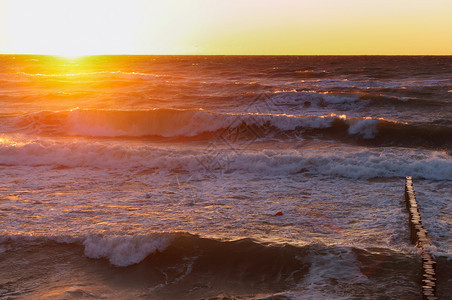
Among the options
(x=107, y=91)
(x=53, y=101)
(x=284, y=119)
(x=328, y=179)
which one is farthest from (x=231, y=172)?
(x=107, y=91)

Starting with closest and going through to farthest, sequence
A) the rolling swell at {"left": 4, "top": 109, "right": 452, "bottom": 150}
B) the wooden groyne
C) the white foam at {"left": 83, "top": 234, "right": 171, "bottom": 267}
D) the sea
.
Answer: the wooden groyne, the sea, the white foam at {"left": 83, "top": 234, "right": 171, "bottom": 267}, the rolling swell at {"left": 4, "top": 109, "right": 452, "bottom": 150}

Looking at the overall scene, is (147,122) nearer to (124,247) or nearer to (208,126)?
(208,126)

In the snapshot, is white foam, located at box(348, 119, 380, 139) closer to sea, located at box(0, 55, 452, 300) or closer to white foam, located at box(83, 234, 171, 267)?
sea, located at box(0, 55, 452, 300)

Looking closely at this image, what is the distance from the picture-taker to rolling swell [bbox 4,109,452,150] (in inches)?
682

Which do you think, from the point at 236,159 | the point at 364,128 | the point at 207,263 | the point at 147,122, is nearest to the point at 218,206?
the point at 207,263

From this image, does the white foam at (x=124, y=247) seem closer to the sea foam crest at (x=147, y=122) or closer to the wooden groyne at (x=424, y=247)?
the wooden groyne at (x=424, y=247)

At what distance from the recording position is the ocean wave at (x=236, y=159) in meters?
11.9

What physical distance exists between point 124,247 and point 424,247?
14.1 feet

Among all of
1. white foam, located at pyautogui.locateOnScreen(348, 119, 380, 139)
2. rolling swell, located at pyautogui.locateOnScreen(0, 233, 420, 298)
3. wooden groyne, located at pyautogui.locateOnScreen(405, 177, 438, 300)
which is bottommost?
rolling swell, located at pyautogui.locateOnScreen(0, 233, 420, 298)

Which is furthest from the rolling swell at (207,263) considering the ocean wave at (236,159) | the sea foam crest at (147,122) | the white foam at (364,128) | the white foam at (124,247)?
the sea foam crest at (147,122)

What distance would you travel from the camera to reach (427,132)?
1697 centimetres

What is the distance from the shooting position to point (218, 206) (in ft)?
29.0

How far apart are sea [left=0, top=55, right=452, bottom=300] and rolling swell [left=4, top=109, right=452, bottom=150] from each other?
66 millimetres

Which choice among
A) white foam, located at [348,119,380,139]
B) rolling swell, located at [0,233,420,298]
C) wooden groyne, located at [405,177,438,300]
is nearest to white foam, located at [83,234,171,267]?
rolling swell, located at [0,233,420,298]
